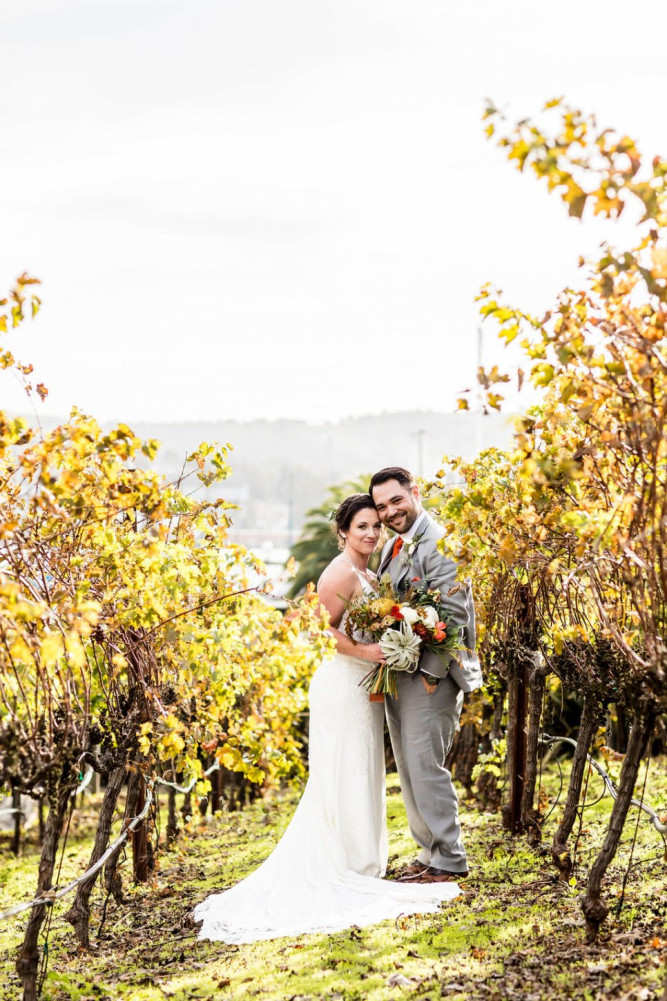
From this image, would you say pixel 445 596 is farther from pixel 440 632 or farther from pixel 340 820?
pixel 340 820

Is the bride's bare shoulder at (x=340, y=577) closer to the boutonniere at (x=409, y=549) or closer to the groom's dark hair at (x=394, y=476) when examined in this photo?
the boutonniere at (x=409, y=549)

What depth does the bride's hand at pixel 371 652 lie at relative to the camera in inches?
256

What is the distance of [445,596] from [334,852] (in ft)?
5.72

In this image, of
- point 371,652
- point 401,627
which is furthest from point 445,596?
point 371,652

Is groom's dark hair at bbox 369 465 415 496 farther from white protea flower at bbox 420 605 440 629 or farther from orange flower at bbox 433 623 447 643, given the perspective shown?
orange flower at bbox 433 623 447 643

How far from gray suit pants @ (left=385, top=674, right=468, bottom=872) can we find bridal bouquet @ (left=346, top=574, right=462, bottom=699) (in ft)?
0.57

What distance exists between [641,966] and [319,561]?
20095 mm

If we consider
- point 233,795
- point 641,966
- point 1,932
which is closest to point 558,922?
point 641,966

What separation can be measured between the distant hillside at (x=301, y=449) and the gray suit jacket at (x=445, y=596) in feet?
431

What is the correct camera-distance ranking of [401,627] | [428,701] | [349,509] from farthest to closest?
1. [349,509]
2. [428,701]
3. [401,627]

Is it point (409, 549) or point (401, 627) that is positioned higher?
point (409, 549)

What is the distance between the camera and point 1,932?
256 inches

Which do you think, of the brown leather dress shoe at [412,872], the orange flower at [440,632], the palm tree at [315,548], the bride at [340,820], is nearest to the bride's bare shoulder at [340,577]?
the bride at [340,820]

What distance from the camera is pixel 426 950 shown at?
5051 mm
